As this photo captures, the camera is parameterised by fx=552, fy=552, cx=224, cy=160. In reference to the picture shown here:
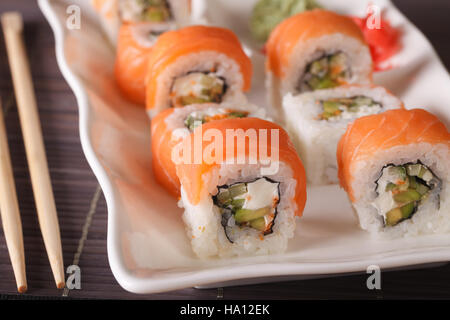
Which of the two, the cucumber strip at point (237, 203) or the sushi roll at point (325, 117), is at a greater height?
the sushi roll at point (325, 117)

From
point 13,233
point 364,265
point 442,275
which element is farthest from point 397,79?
point 13,233

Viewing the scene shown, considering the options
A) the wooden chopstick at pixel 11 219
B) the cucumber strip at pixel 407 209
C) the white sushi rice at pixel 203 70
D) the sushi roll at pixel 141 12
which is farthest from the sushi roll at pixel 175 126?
the sushi roll at pixel 141 12

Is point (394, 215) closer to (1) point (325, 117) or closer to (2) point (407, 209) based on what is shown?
(2) point (407, 209)

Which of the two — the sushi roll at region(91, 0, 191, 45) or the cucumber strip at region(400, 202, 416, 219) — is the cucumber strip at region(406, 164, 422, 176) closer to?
the cucumber strip at region(400, 202, 416, 219)

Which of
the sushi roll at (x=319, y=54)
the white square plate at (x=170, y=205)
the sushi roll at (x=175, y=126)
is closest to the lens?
the white square plate at (x=170, y=205)

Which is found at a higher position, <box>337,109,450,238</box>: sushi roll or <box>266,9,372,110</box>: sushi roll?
<box>266,9,372,110</box>: sushi roll

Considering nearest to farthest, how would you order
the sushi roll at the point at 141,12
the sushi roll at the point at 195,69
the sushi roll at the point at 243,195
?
the sushi roll at the point at 243,195, the sushi roll at the point at 195,69, the sushi roll at the point at 141,12

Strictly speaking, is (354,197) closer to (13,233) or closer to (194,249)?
(194,249)

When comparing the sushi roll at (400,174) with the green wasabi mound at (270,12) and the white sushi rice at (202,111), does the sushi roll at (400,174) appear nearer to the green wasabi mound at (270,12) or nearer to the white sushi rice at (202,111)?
the white sushi rice at (202,111)

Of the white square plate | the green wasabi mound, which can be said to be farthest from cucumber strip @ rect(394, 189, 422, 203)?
the green wasabi mound
